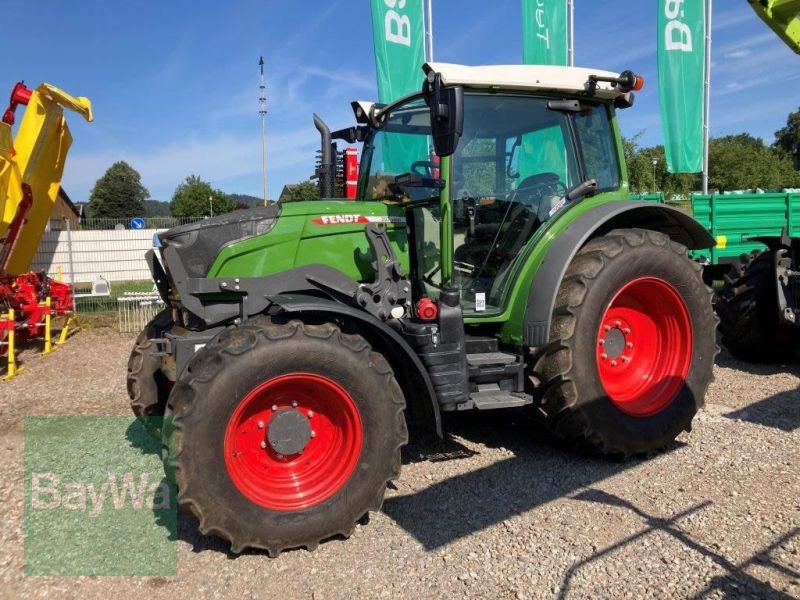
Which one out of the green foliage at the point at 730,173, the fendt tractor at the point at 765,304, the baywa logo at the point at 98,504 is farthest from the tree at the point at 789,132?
the baywa logo at the point at 98,504

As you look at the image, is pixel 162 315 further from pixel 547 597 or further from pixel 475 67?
pixel 547 597

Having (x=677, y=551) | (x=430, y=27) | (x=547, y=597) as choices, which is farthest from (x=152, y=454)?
(x=430, y=27)

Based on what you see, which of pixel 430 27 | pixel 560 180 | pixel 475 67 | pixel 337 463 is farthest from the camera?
pixel 430 27

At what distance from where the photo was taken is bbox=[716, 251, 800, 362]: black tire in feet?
20.5

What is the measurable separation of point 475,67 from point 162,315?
2.78 meters

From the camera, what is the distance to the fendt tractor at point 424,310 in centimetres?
305

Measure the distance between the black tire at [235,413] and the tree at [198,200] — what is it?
56.2m

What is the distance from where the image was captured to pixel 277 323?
3.29 m

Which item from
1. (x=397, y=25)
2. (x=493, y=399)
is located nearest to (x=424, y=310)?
(x=493, y=399)

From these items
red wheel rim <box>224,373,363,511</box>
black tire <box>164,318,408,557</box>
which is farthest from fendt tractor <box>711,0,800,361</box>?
red wheel rim <box>224,373,363,511</box>

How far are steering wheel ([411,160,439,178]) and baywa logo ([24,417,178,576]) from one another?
2.36 meters

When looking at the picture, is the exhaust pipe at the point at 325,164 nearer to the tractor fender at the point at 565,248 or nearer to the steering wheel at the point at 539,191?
the steering wheel at the point at 539,191

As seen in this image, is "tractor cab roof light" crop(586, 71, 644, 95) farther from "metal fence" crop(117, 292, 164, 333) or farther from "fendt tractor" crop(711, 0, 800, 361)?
"metal fence" crop(117, 292, 164, 333)

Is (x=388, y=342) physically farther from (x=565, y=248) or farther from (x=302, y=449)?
(x=565, y=248)
